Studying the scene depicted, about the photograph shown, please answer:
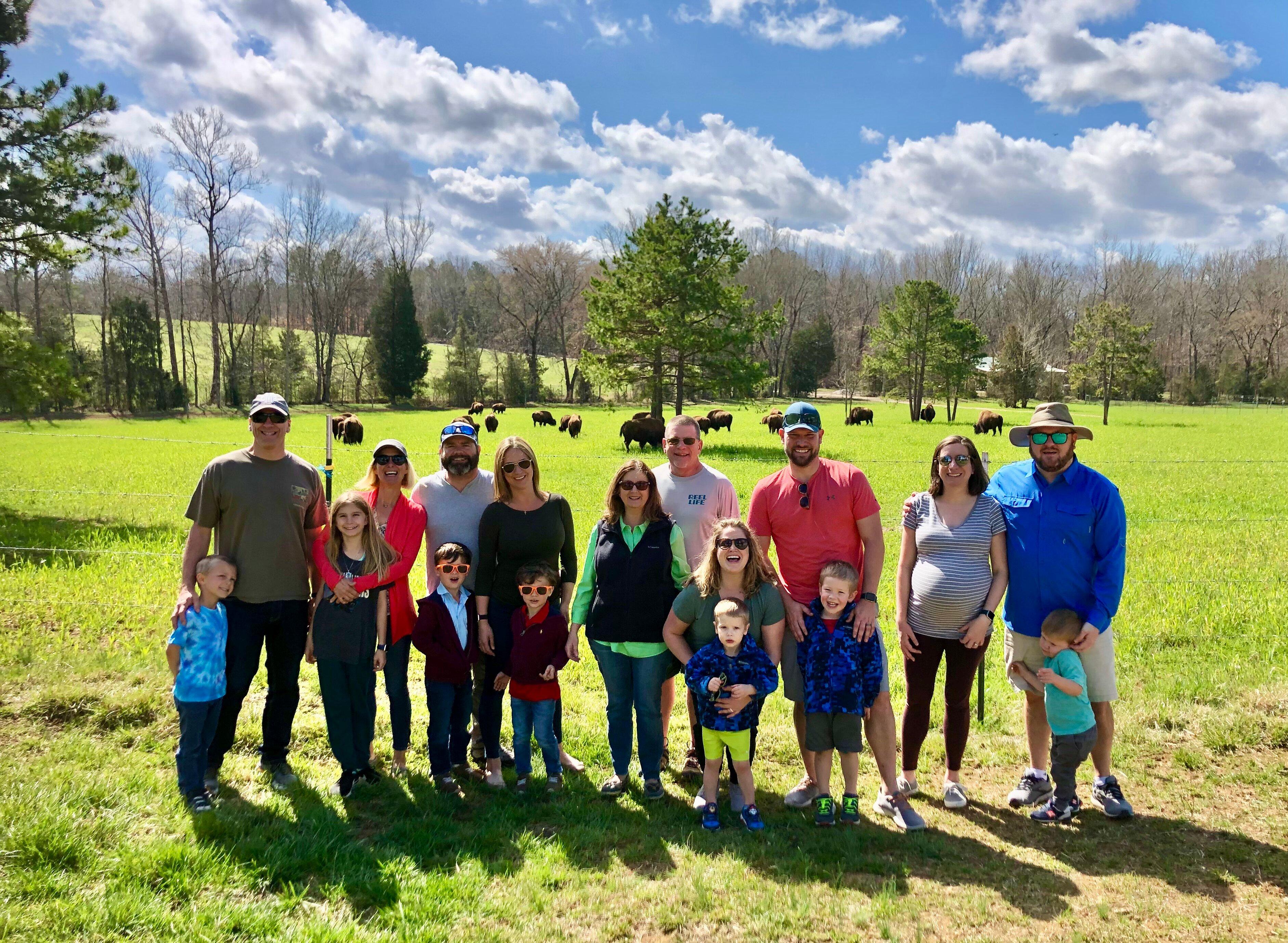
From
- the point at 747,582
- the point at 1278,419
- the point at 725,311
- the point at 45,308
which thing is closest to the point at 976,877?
the point at 747,582

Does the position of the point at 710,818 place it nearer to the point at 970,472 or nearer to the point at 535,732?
the point at 535,732

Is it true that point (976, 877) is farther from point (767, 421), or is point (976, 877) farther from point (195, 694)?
point (767, 421)

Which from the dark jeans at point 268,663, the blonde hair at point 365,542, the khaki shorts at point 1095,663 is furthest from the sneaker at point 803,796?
the dark jeans at point 268,663

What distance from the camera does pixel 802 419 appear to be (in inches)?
157

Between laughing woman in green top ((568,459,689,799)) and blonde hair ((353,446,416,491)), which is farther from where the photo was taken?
blonde hair ((353,446,416,491))

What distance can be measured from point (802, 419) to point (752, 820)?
201 centimetres

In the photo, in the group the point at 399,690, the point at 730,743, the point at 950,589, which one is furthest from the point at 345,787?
the point at 950,589

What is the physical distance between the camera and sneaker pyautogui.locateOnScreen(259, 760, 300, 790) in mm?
4133

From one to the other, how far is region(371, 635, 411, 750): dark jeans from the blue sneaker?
1884 millimetres

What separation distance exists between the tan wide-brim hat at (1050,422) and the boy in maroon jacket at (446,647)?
2.99 metres

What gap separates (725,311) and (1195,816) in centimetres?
2168

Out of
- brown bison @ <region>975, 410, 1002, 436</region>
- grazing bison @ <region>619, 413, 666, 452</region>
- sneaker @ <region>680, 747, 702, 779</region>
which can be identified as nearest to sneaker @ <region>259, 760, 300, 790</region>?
sneaker @ <region>680, 747, 702, 779</region>

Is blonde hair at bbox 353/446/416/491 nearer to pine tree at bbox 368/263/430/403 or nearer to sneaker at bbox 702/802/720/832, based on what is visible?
sneaker at bbox 702/802/720/832

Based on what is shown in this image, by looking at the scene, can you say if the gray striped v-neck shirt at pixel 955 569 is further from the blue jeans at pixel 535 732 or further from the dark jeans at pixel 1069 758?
the blue jeans at pixel 535 732
